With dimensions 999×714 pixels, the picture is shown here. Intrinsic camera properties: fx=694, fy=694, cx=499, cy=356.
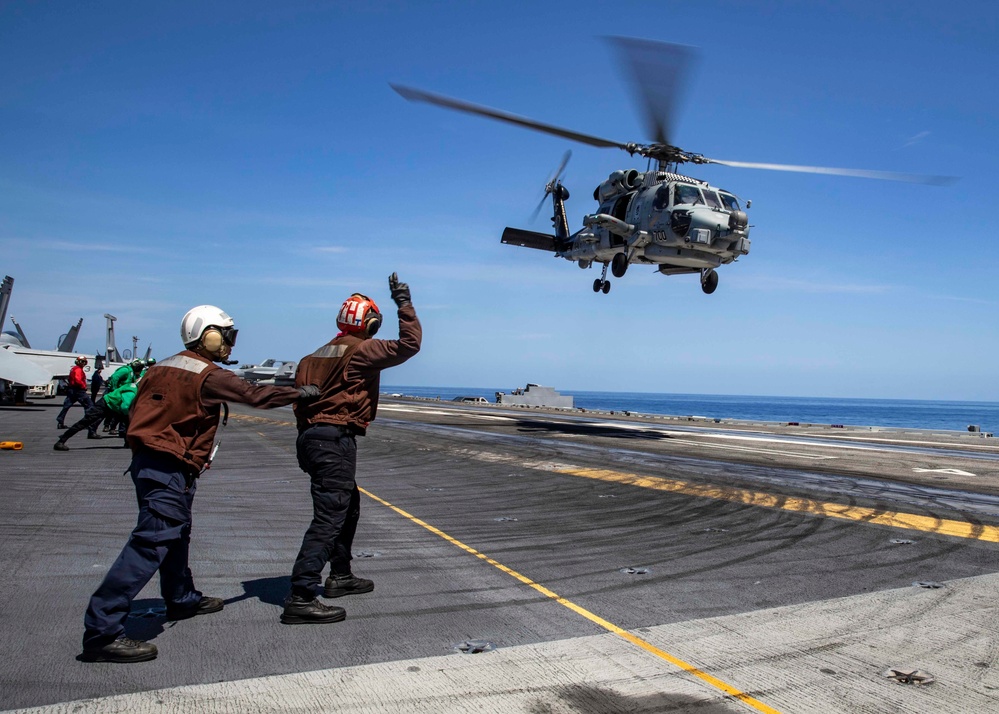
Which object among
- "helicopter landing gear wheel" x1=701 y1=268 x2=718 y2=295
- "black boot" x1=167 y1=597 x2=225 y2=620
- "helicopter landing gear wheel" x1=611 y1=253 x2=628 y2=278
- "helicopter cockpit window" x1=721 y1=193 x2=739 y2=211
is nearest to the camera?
"black boot" x1=167 y1=597 x2=225 y2=620

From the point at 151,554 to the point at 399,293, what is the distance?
2357mm

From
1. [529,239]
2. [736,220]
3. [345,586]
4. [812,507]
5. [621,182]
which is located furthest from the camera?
[529,239]

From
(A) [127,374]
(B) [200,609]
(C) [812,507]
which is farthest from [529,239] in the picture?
(B) [200,609]

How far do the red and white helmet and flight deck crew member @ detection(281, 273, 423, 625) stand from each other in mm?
49

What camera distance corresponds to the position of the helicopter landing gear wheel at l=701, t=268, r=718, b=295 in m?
24.9

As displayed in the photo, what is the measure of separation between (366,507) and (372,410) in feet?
13.7

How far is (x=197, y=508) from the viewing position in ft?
29.1

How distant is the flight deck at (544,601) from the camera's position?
3.61 meters

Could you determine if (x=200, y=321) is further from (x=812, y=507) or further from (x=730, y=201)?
(x=730, y=201)

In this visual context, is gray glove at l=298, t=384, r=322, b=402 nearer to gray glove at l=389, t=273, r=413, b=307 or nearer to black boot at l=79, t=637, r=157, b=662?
gray glove at l=389, t=273, r=413, b=307

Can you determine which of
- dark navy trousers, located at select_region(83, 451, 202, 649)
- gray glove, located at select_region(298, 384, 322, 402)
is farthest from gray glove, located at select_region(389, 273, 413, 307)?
dark navy trousers, located at select_region(83, 451, 202, 649)

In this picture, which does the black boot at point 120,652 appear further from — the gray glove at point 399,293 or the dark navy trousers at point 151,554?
the gray glove at point 399,293

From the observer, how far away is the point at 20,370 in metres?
31.4

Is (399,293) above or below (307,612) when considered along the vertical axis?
above
